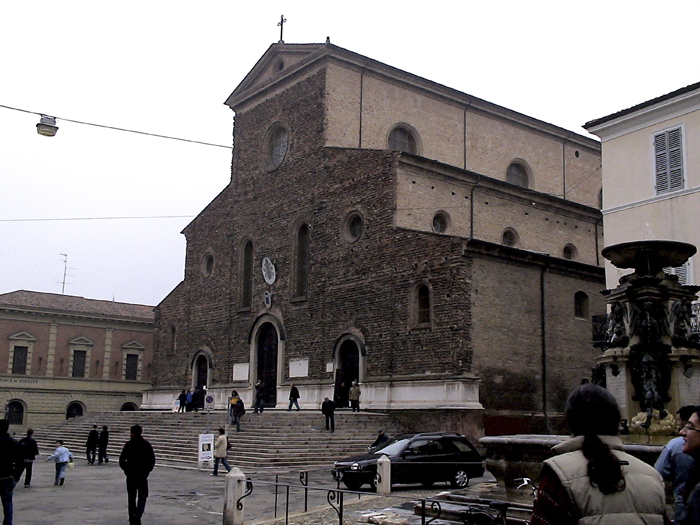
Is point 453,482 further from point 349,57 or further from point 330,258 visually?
point 349,57

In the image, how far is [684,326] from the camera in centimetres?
1253

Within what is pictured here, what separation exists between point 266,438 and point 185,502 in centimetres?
903

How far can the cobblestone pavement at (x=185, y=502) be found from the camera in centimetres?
1240

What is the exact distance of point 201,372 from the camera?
121 ft

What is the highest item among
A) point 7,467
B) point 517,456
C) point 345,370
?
point 345,370

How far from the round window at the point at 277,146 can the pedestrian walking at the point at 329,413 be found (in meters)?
13.1

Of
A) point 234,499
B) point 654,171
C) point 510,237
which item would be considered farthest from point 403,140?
point 234,499

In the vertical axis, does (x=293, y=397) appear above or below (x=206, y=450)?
above

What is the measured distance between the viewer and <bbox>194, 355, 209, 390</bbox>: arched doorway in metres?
36.5

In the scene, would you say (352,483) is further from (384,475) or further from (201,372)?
(201,372)

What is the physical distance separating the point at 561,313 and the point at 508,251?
3.57 metres

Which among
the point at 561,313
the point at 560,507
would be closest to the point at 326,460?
the point at 561,313

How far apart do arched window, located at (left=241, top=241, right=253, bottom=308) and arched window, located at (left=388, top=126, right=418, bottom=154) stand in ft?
25.2

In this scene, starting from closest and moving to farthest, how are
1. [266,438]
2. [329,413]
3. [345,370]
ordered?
1. [266,438]
2. [329,413]
3. [345,370]
